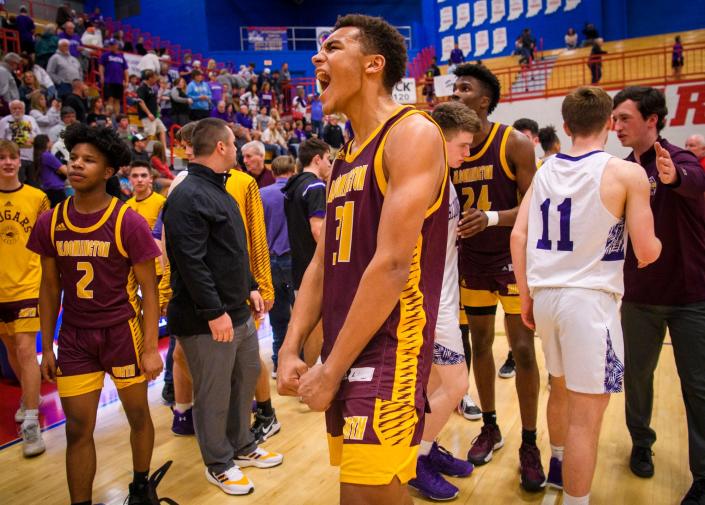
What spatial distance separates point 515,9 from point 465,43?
7.54ft

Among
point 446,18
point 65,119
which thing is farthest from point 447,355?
point 446,18

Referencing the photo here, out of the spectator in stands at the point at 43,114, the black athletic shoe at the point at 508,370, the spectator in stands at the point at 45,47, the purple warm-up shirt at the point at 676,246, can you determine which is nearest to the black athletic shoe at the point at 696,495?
the purple warm-up shirt at the point at 676,246

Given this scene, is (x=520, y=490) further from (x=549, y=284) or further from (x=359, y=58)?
(x=359, y=58)

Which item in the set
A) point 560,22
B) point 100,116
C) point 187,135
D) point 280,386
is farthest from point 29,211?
point 560,22

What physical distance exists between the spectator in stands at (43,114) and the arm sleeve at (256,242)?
7.29 meters

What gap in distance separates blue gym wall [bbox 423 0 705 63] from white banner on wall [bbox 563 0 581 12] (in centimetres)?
9

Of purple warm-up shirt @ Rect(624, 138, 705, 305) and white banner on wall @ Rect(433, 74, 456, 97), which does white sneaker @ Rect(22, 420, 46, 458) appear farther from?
white banner on wall @ Rect(433, 74, 456, 97)

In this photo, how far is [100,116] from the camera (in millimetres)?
10734

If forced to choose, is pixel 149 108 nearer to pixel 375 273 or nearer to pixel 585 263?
pixel 585 263

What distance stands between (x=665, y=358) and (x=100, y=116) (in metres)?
10.0

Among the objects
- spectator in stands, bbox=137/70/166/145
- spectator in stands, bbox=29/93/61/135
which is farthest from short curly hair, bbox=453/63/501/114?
spectator in stands, bbox=137/70/166/145

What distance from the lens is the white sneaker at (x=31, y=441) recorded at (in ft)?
12.9

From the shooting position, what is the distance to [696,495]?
2920 mm

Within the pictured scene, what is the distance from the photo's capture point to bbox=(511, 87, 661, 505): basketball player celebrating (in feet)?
8.16
